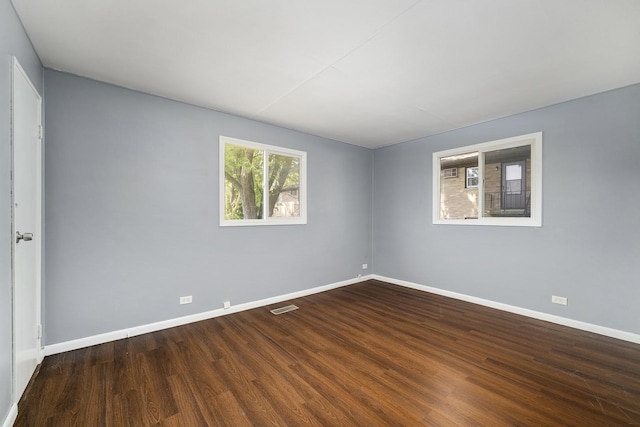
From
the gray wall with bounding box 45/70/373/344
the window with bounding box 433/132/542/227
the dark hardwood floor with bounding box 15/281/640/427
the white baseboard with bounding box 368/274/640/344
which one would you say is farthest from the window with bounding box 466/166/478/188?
the gray wall with bounding box 45/70/373/344

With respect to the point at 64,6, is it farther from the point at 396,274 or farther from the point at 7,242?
the point at 396,274

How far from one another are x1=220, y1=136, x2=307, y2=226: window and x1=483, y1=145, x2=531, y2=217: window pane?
2822mm

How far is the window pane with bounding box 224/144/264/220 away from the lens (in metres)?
3.53

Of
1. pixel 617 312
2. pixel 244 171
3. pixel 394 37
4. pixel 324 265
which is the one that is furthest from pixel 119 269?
pixel 617 312

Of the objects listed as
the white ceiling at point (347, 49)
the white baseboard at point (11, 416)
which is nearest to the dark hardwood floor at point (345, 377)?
the white baseboard at point (11, 416)

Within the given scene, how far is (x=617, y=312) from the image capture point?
2.76 meters

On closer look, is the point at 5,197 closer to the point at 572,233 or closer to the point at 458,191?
the point at 458,191

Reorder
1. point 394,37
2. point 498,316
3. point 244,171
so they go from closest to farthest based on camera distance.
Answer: point 394,37 → point 498,316 → point 244,171

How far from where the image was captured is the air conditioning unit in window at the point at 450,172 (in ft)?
13.7

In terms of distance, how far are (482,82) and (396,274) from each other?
340 cm

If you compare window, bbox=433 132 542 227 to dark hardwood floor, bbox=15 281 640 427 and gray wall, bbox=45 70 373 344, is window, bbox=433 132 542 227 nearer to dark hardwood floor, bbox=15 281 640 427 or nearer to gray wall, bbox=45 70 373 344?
dark hardwood floor, bbox=15 281 640 427

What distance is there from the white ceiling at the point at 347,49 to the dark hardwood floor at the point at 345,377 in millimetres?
2692

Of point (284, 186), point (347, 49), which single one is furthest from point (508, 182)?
point (284, 186)

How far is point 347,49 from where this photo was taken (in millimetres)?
2133
